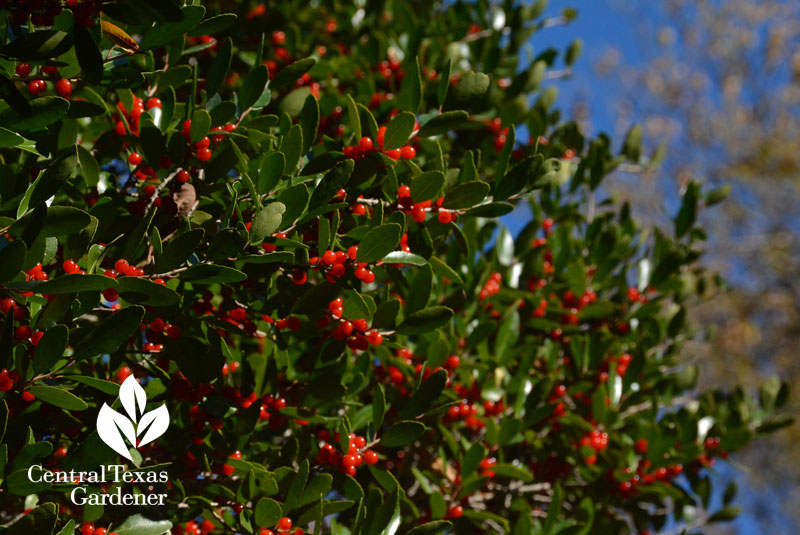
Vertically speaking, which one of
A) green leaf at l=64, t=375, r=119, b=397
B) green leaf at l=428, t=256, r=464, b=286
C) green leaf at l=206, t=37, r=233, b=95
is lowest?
green leaf at l=64, t=375, r=119, b=397

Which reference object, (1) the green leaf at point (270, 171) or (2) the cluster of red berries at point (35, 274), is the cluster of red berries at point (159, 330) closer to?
(2) the cluster of red berries at point (35, 274)

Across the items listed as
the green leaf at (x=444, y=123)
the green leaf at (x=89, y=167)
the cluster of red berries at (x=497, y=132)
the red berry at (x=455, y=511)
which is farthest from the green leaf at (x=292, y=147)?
the cluster of red berries at (x=497, y=132)

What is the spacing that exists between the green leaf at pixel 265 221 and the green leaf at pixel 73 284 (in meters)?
0.34

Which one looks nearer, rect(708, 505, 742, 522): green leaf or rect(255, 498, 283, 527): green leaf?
rect(255, 498, 283, 527): green leaf

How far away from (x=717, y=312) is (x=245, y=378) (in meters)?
11.8

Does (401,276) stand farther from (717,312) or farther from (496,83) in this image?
(717,312)

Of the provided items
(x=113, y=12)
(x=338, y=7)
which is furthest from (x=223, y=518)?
(x=338, y=7)

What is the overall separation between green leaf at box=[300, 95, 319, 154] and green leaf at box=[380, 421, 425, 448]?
0.81 m

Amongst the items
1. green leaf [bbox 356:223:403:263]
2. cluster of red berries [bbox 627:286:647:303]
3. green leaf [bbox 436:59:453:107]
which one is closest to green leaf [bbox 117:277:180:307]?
green leaf [bbox 356:223:403:263]

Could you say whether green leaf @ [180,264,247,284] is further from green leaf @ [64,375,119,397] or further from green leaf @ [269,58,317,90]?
green leaf @ [269,58,317,90]

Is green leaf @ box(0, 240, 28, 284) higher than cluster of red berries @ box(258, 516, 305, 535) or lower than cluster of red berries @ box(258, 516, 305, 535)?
higher

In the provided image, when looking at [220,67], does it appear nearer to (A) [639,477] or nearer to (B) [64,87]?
(B) [64,87]

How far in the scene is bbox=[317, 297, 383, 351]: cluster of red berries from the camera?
1918 mm

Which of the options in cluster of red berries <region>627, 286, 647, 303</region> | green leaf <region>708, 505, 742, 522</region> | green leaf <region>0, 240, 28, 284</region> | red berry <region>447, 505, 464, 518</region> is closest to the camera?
green leaf <region>0, 240, 28, 284</region>
